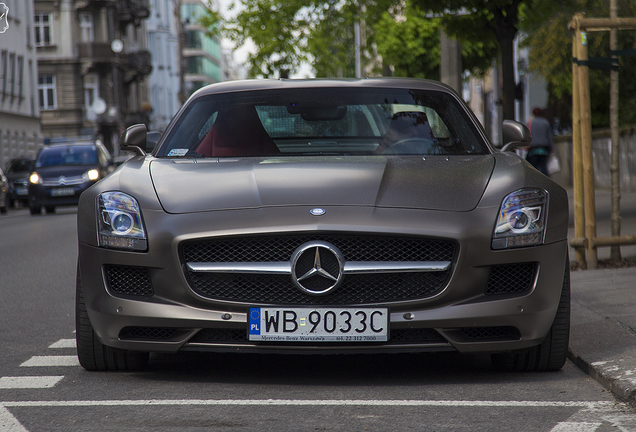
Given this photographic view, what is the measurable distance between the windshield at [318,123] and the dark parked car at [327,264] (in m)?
0.75

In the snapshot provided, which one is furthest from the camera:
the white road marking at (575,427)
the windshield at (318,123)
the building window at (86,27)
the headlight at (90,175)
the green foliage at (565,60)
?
the building window at (86,27)

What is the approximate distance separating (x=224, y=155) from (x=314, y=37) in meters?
26.5

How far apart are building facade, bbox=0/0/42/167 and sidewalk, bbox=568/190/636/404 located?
143 feet

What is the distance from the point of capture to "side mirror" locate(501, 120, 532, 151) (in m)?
6.13

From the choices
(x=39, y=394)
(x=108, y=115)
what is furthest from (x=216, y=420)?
(x=108, y=115)

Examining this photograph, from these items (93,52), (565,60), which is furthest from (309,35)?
(93,52)

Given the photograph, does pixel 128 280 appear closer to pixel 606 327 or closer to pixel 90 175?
pixel 606 327

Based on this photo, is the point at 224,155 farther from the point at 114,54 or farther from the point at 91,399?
the point at 114,54

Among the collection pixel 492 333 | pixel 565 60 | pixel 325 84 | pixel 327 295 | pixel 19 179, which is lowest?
pixel 19 179

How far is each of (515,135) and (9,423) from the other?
3333 millimetres

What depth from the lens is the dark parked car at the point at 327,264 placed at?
464 cm

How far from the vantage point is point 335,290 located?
4633 mm

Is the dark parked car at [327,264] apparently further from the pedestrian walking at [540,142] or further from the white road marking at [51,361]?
the pedestrian walking at [540,142]

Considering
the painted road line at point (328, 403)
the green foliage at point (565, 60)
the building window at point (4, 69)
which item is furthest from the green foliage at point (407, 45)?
the painted road line at point (328, 403)
